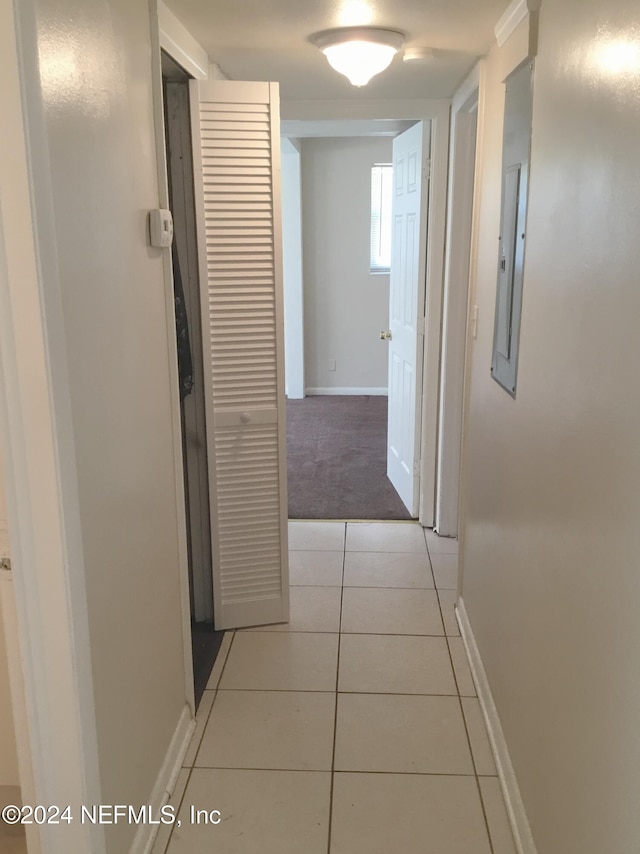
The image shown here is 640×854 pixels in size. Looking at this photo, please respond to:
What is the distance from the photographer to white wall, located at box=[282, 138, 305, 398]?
6.30 metres

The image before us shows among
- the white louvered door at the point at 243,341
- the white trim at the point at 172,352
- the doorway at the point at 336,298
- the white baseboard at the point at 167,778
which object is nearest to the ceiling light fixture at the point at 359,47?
the white louvered door at the point at 243,341

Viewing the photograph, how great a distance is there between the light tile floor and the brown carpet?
34.0 inches

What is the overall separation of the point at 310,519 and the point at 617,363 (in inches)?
114

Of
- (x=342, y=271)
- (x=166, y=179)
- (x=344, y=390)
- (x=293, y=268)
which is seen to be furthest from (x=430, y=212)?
(x=344, y=390)

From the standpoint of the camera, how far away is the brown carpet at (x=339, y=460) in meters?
4.13

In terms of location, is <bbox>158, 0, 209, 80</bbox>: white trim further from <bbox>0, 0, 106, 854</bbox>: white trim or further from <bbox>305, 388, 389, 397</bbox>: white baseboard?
<bbox>305, 388, 389, 397</bbox>: white baseboard

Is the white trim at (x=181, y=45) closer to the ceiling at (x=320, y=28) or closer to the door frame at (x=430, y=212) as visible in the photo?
the ceiling at (x=320, y=28)

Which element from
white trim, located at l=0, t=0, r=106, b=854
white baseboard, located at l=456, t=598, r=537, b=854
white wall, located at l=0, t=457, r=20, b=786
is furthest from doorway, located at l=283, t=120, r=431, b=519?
white trim, located at l=0, t=0, r=106, b=854

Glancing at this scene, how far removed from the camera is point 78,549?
138 cm

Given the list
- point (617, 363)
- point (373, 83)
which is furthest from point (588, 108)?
point (373, 83)

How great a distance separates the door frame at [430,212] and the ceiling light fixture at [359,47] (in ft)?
3.33

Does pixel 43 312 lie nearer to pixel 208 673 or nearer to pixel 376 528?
pixel 208 673

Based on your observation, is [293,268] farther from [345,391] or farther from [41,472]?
[41,472]

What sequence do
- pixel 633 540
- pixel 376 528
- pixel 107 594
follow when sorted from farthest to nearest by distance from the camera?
1. pixel 376 528
2. pixel 107 594
3. pixel 633 540
